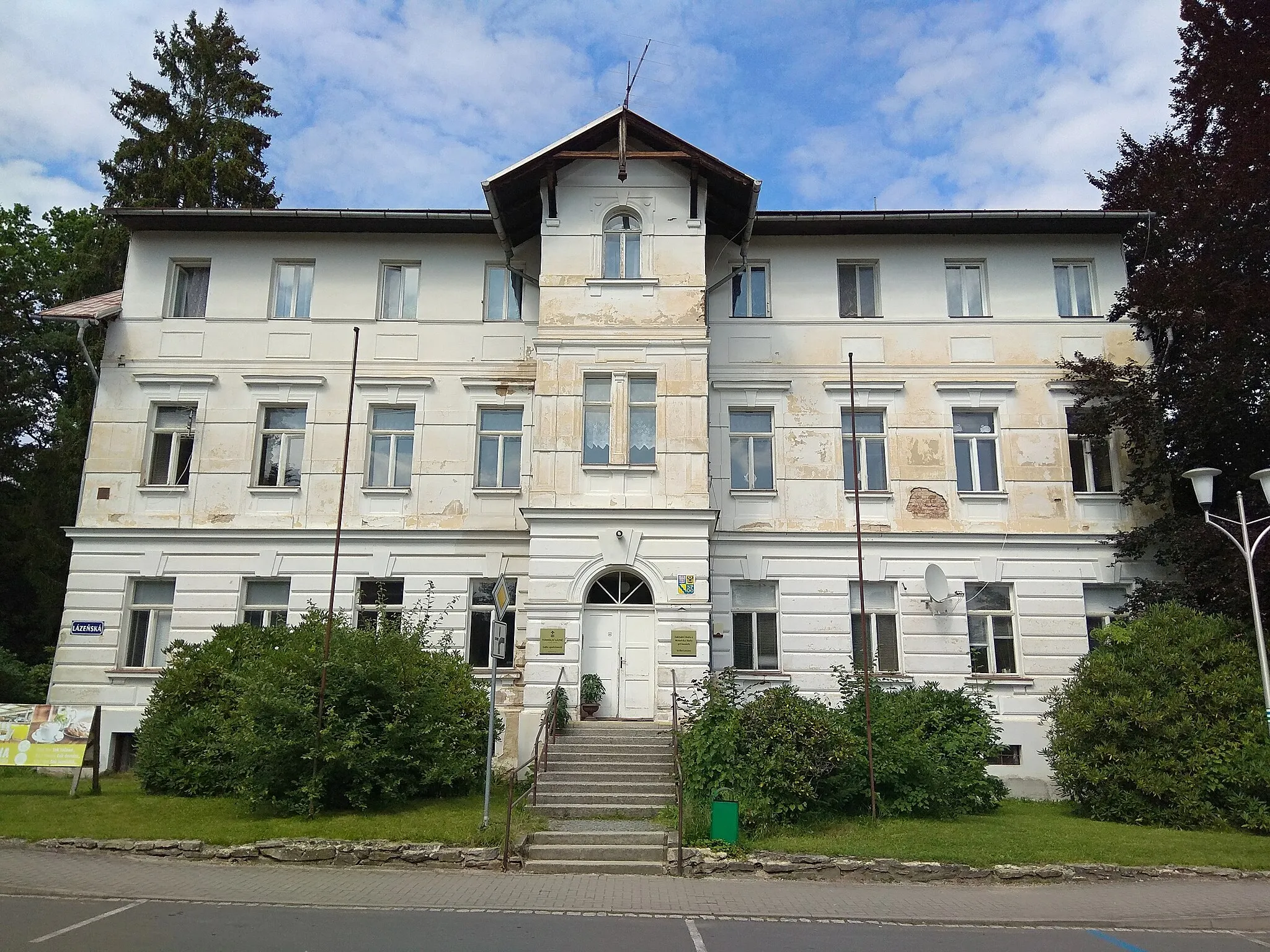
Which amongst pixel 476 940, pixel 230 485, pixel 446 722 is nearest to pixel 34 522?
→ pixel 230 485

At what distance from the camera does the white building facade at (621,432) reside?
59.8 ft

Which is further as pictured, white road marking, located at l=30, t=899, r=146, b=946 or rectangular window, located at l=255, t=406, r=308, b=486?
rectangular window, located at l=255, t=406, r=308, b=486

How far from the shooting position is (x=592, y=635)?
17391 mm

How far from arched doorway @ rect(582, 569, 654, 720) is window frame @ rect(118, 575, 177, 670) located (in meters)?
8.97

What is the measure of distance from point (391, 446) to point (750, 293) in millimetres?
8683

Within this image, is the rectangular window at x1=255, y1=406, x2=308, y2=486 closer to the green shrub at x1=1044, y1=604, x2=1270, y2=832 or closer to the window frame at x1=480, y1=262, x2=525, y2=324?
the window frame at x1=480, y1=262, x2=525, y2=324

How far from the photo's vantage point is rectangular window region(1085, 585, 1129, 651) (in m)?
19.0

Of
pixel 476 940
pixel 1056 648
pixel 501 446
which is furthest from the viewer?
pixel 501 446

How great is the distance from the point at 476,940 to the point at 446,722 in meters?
6.96

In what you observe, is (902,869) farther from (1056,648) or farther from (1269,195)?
(1269,195)

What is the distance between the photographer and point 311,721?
1355 cm

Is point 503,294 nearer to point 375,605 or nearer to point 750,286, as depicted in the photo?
point 750,286

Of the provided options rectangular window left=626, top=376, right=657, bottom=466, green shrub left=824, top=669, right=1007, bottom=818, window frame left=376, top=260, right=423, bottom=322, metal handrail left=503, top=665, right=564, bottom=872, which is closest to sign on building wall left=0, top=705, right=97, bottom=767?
metal handrail left=503, top=665, right=564, bottom=872

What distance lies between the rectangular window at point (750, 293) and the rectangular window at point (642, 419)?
3.47 meters
